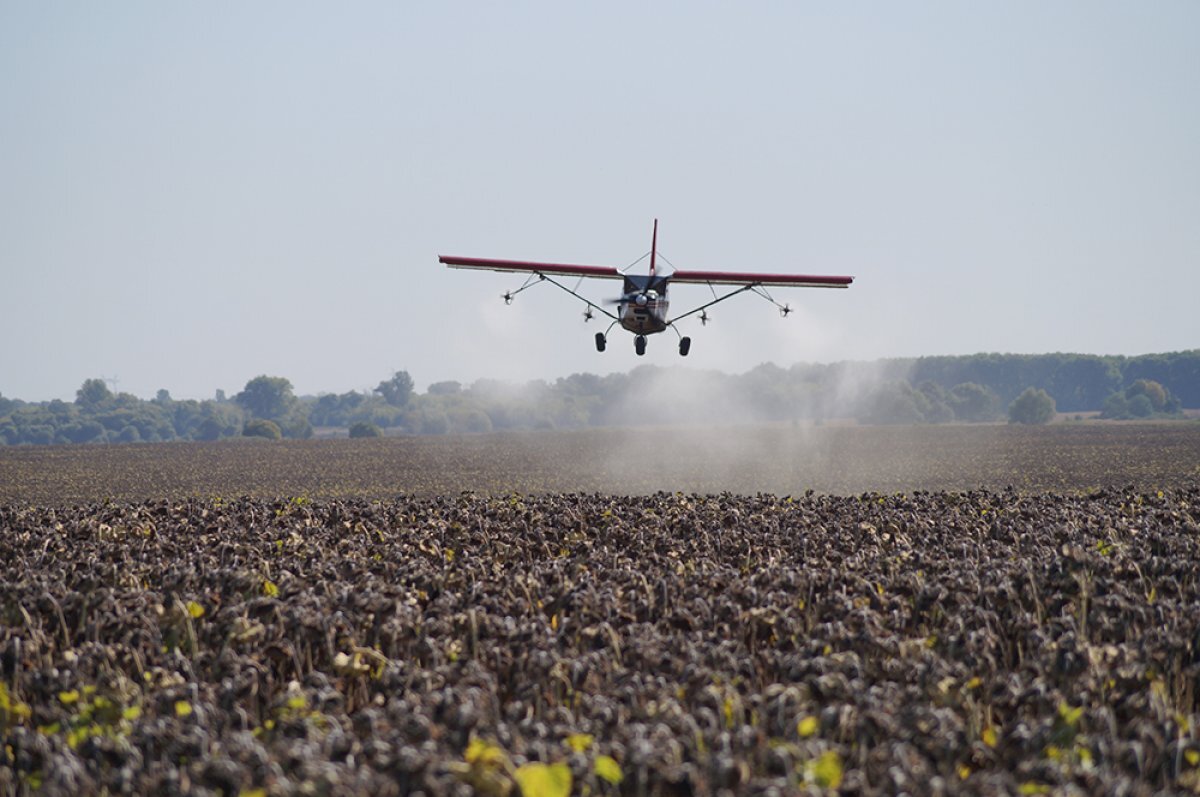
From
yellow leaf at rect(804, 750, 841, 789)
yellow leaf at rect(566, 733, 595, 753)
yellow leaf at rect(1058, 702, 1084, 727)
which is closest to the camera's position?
yellow leaf at rect(804, 750, 841, 789)

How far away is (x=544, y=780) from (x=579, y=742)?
1265 millimetres

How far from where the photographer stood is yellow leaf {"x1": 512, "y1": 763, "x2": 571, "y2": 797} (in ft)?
24.5

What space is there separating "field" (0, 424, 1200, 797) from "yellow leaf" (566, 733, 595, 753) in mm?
39

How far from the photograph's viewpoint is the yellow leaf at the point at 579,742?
28.8ft

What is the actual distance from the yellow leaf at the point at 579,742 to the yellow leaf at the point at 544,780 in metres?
1.03

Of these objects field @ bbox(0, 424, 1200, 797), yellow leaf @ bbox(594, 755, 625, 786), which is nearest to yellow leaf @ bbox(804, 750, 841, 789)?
field @ bbox(0, 424, 1200, 797)

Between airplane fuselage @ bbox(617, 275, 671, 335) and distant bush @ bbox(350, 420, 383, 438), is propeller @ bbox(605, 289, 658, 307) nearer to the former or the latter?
airplane fuselage @ bbox(617, 275, 671, 335)

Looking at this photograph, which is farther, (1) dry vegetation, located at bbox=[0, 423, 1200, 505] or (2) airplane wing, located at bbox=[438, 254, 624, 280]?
(1) dry vegetation, located at bbox=[0, 423, 1200, 505]

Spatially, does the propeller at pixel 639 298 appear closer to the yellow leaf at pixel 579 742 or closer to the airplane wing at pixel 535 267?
the airplane wing at pixel 535 267

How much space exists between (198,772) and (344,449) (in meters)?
116

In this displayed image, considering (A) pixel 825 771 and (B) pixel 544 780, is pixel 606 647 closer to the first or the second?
(A) pixel 825 771

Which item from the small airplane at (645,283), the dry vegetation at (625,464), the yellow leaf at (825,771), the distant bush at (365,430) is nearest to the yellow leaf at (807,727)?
the yellow leaf at (825,771)

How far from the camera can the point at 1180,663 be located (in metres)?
12.3

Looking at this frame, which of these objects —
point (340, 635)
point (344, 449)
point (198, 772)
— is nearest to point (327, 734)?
point (198, 772)
